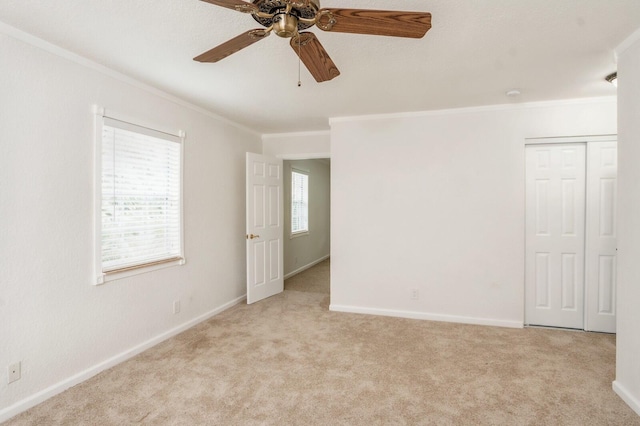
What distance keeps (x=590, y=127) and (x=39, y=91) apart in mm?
4715

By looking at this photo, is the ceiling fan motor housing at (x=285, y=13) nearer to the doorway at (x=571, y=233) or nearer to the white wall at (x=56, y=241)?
the white wall at (x=56, y=241)

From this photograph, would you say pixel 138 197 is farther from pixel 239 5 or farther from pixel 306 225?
pixel 306 225

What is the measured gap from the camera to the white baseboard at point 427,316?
3609 mm

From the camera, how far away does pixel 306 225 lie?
694 cm

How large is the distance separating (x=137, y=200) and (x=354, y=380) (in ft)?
7.71

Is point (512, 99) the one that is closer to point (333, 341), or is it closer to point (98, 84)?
point (333, 341)

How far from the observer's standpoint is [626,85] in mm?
2244

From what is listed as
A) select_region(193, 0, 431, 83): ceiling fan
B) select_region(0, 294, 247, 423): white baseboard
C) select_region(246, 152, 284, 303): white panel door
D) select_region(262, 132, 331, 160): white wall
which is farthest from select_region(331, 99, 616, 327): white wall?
select_region(193, 0, 431, 83): ceiling fan

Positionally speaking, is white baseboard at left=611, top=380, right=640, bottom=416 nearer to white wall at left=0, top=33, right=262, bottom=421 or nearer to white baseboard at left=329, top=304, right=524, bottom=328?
white baseboard at left=329, top=304, right=524, bottom=328

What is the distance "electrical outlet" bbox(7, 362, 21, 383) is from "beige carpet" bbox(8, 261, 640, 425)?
233mm

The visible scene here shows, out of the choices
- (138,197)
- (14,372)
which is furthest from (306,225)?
(14,372)

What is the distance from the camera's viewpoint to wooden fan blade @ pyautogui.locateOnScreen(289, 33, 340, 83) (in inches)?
61.2

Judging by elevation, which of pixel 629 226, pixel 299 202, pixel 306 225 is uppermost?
pixel 299 202

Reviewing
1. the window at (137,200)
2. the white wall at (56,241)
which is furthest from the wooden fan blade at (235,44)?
the window at (137,200)
